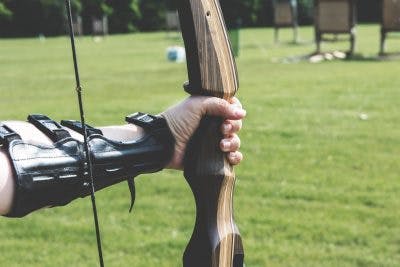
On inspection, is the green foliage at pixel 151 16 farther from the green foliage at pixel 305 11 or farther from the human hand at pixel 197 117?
the human hand at pixel 197 117

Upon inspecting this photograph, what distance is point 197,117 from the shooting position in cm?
142

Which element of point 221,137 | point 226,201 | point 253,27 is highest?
point 221,137

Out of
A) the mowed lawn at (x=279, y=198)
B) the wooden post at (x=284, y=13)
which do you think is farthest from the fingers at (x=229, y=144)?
the wooden post at (x=284, y=13)

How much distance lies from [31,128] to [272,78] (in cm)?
921

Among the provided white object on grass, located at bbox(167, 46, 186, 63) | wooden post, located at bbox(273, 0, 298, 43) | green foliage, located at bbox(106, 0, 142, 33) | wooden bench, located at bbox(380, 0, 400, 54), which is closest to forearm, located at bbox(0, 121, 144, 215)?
wooden bench, located at bbox(380, 0, 400, 54)

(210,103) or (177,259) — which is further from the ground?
(210,103)

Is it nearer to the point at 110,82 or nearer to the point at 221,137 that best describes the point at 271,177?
the point at 221,137

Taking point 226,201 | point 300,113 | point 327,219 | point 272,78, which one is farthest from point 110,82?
point 226,201

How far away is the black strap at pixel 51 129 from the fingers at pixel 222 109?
28 cm

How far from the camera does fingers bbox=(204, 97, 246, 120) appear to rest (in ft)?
4.63

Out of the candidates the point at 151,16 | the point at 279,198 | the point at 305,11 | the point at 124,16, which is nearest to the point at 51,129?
the point at 279,198

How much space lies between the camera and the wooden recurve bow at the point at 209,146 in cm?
144

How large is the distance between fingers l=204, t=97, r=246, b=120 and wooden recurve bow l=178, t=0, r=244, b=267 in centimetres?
1

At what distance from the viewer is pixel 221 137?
143cm
